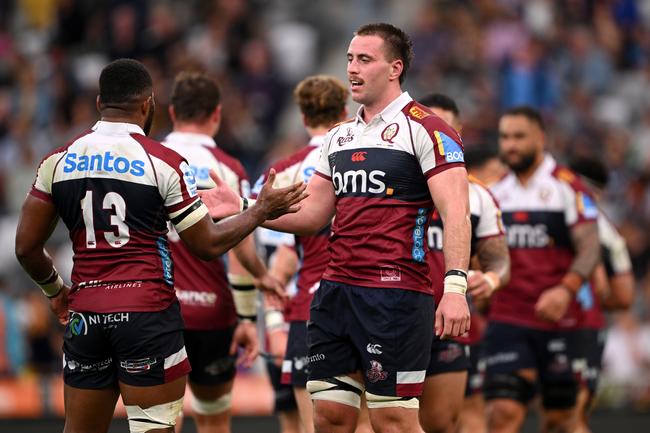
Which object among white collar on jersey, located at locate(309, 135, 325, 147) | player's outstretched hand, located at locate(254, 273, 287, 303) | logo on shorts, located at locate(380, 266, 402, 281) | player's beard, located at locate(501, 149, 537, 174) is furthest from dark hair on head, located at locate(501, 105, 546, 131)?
logo on shorts, located at locate(380, 266, 402, 281)

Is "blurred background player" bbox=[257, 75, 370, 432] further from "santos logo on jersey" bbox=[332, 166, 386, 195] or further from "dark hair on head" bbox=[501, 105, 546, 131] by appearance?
"dark hair on head" bbox=[501, 105, 546, 131]

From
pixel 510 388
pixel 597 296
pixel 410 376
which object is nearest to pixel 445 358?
pixel 410 376

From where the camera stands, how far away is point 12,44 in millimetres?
18891

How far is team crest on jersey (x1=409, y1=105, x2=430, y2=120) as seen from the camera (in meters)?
6.82

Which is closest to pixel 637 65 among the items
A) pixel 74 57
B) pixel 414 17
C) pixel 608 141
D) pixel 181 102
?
pixel 608 141

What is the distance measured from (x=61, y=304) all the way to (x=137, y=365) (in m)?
0.91

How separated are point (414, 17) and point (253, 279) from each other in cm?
1220

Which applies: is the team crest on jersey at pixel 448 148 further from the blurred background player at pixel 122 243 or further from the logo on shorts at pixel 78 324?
the logo on shorts at pixel 78 324

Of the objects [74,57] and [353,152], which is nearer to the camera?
[353,152]

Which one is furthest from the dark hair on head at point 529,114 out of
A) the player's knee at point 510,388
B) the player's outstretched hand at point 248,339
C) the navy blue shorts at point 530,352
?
the player's outstretched hand at point 248,339

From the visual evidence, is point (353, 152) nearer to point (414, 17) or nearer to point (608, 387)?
point (608, 387)

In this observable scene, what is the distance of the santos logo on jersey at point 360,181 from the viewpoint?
6.74 meters

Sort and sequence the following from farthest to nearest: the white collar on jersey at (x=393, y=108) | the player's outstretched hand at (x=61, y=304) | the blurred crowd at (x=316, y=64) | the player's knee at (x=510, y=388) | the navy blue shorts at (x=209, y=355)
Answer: the blurred crowd at (x=316, y=64)
the player's knee at (x=510, y=388)
the navy blue shorts at (x=209, y=355)
the player's outstretched hand at (x=61, y=304)
the white collar on jersey at (x=393, y=108)

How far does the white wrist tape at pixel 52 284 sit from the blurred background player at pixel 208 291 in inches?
60.9
